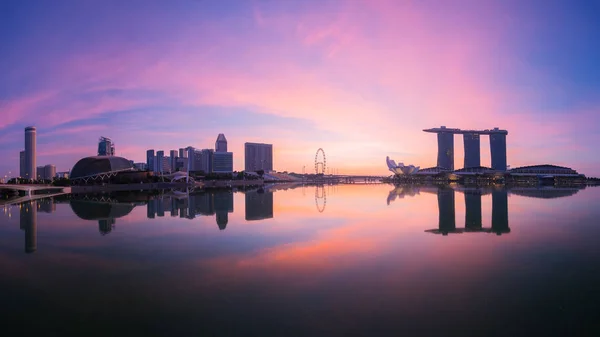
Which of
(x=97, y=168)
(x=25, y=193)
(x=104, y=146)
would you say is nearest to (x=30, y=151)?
(x=104, y=146)

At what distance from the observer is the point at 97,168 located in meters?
110

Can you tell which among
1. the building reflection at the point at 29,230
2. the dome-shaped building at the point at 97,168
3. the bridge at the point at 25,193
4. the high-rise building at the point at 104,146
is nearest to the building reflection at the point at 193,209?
the building reflection at the point at 29,230

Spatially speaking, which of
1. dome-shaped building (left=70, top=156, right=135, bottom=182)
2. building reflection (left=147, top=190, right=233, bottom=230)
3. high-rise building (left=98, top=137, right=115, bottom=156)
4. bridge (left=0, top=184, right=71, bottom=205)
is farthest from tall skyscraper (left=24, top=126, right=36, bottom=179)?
building reflection (left=147, top=190, right=233, bottom=230)

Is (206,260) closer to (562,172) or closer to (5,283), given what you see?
(5,283)

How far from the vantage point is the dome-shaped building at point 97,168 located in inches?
4208

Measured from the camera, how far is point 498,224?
23891 mm

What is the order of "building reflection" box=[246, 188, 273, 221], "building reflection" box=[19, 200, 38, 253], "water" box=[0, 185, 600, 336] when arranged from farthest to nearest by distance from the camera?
"building reflection" box=[246, 188, 273, 221]
"building reflection" box=[19, 200, 38, 253]
"water" box=[0, 185, 600, 336]

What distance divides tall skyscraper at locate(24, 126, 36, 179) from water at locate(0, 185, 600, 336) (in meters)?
191

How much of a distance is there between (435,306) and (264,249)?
28.7ft

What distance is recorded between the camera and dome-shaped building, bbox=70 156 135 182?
4208 inches

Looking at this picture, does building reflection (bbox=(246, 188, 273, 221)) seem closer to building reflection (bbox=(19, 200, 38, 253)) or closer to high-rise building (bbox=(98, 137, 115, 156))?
building reflection (bbox=(19, 200, 38, 253))

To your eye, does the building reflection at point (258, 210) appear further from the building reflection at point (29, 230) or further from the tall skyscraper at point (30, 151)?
the tall skyscraper at point (30, 151)

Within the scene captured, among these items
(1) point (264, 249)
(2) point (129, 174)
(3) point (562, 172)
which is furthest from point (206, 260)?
(3) point (562, 172)

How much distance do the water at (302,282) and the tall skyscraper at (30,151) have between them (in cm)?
19065
